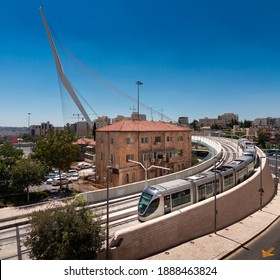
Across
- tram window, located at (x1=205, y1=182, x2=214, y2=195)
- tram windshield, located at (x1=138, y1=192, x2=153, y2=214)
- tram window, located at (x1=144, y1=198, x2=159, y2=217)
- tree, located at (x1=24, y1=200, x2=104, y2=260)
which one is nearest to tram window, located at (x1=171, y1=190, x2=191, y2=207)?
Result: tram window, located at (x1=144, y1=198, x2=159, y2=217)

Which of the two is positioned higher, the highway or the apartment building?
the apartment building

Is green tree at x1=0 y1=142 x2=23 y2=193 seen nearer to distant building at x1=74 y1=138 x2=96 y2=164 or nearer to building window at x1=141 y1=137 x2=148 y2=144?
building window at x1=141 y1=137 x2=148 y2=144

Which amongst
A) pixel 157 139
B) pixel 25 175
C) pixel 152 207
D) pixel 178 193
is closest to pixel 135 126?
pixel 157 139

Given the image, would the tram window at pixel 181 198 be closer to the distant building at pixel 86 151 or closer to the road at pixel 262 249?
the road at pixel 262 249

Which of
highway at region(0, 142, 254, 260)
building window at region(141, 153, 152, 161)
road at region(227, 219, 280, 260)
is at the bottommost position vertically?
road at region(227, 219, 280, 260)

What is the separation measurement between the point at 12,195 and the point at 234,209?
77.3 ft

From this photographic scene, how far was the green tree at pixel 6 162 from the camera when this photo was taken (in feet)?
81.8

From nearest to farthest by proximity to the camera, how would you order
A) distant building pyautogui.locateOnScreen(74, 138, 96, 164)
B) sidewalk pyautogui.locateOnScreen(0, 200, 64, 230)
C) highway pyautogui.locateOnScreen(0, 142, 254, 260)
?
highway pyautogui.locateOnScreen(0, 142, 254, 260) < sidewalk pyautogui.locateOnScreen(0, 200, 64, 230) < distant building pyautogui.locateOnScreen(74, 138, 96, 164)

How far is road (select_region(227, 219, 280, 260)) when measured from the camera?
15.6m

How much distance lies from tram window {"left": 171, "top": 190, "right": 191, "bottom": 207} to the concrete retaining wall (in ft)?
4.39

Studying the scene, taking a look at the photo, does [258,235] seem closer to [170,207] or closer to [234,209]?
[234,209]

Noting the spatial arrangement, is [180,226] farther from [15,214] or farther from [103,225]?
[15,214]

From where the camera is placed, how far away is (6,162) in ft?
86.0

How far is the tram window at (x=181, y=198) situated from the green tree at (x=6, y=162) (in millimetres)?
18071
